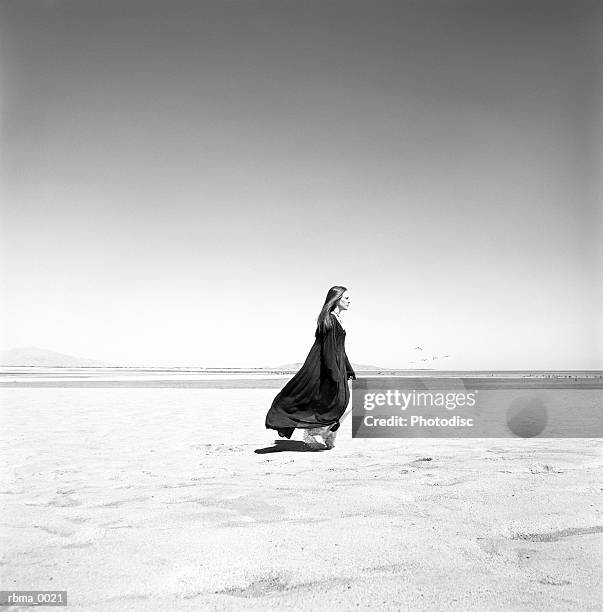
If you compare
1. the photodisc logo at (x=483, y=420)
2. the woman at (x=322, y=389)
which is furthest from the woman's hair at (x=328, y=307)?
the photodisc logo at (x=483, y=420)

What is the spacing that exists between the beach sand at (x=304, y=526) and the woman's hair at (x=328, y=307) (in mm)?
1829

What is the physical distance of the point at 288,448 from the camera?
7977 millimetres

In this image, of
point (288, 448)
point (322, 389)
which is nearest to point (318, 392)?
point (322, 389)

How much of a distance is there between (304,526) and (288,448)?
3889 mm

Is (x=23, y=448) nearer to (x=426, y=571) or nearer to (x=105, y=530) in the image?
(x=105, y=530)

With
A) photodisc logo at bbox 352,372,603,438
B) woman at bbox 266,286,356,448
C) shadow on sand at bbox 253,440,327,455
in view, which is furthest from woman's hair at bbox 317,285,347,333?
photodisc logo at bbox 352,372,603,438

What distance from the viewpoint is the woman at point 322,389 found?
25.4ft

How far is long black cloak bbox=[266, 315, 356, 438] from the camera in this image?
305 inches

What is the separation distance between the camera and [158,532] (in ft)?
13.0

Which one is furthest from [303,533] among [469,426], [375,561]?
[469,426]

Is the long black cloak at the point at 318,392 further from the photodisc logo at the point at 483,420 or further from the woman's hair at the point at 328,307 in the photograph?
the photodisc logo at the point at 483,420

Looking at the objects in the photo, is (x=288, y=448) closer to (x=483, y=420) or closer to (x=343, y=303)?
(x=343, y=303)

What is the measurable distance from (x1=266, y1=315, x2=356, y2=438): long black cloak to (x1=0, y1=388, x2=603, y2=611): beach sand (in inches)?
17.6

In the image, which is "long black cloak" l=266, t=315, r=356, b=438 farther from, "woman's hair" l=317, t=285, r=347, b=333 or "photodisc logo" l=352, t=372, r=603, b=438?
→ "photodisc logo" l=352, t=372, r=603, b=438
